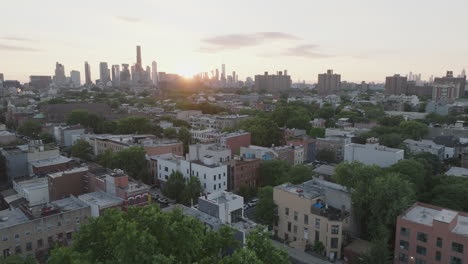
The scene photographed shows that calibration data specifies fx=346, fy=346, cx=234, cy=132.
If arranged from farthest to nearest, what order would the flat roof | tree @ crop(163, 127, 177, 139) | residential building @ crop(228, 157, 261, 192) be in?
tree @ crop(163, 127, 177, 139) → residential building @ crop(228, 157, 261, 192) → the flat roof

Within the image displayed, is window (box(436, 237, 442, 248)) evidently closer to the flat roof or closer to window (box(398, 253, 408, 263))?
window (box(398, 253, 408, 263))

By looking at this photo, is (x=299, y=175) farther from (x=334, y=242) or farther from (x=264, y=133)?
(x=264, y=133)

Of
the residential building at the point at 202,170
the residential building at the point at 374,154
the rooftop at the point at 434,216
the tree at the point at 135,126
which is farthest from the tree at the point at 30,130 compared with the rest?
the rooftop at the point at 434,216

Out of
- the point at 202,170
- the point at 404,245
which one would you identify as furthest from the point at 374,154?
the point at 202,170

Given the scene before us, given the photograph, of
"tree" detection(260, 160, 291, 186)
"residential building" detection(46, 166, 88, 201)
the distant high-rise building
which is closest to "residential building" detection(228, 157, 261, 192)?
"tree" detection(260, 160, 291, 186)

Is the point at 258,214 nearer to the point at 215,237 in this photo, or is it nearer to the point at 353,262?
the point at 353,262

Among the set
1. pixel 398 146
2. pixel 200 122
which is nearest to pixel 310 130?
pixel 398 146

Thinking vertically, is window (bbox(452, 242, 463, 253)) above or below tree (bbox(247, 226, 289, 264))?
below
